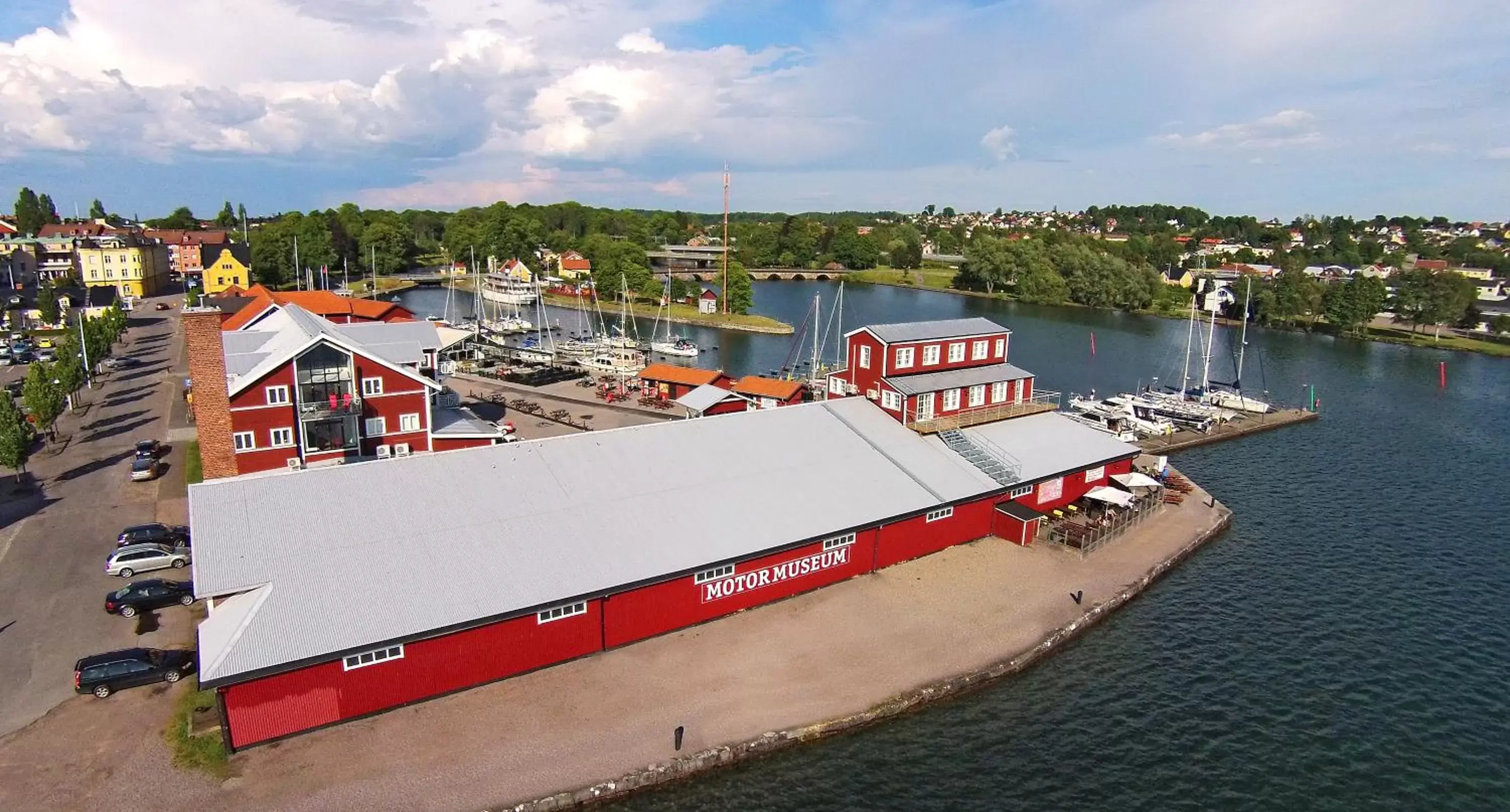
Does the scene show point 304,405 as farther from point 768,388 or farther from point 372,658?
point 768,388

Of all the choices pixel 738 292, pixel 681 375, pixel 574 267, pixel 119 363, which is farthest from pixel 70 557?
pixel 574 267

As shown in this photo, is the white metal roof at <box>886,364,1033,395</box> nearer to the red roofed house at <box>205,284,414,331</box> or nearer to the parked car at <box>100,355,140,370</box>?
the red roofed house at <box>205,284,414,331</box>

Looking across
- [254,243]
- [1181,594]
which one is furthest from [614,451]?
[254,243]

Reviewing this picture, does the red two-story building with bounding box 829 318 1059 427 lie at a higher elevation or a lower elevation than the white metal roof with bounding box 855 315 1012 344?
lower

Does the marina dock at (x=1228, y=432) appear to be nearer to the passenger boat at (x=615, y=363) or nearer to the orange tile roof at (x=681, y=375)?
the orange tile roof at (x=681, y=375)

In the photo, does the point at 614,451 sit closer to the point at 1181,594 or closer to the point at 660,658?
the point at 660,658

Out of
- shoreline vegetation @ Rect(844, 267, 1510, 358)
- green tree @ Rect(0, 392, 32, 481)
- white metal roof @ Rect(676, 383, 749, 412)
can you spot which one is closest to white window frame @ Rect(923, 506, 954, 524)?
white metal roof @ Rect(676, 383, 749, 412)
